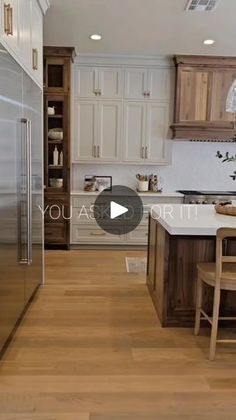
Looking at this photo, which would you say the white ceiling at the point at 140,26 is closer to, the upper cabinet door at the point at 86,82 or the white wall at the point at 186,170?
the upper cabinet door at the point at 86,82

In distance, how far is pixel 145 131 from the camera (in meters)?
5.35

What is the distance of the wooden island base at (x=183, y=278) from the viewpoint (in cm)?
286

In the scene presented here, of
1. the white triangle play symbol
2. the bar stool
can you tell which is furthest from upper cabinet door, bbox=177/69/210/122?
the bar stool

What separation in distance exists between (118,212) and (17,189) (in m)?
2.72

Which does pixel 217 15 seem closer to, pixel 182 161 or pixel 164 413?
pixel 182 161

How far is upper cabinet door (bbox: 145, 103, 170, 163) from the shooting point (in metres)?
5.33

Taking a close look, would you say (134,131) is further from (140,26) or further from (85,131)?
(140,26)

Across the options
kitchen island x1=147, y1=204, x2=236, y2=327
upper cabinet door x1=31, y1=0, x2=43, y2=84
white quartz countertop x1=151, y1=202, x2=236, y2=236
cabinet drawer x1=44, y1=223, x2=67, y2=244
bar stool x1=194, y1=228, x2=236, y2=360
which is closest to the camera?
bar stool x1=194, y1=228, x2=236, y2=360

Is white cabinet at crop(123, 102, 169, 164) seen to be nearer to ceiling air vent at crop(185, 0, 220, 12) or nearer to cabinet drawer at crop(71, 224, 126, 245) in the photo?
cabinet drawer at crop(71, 224, 126, 245)

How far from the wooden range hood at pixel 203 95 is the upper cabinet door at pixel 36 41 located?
2285mm

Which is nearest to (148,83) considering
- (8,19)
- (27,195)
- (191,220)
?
(191,220)

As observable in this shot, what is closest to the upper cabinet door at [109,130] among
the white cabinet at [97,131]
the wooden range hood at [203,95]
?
the white cabinet at [97,131]

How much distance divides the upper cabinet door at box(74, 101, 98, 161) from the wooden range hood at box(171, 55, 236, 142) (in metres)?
1.17

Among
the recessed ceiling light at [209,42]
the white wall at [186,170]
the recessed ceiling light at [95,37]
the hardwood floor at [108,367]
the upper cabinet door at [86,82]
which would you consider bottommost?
the hardwood floor at [108,367]
